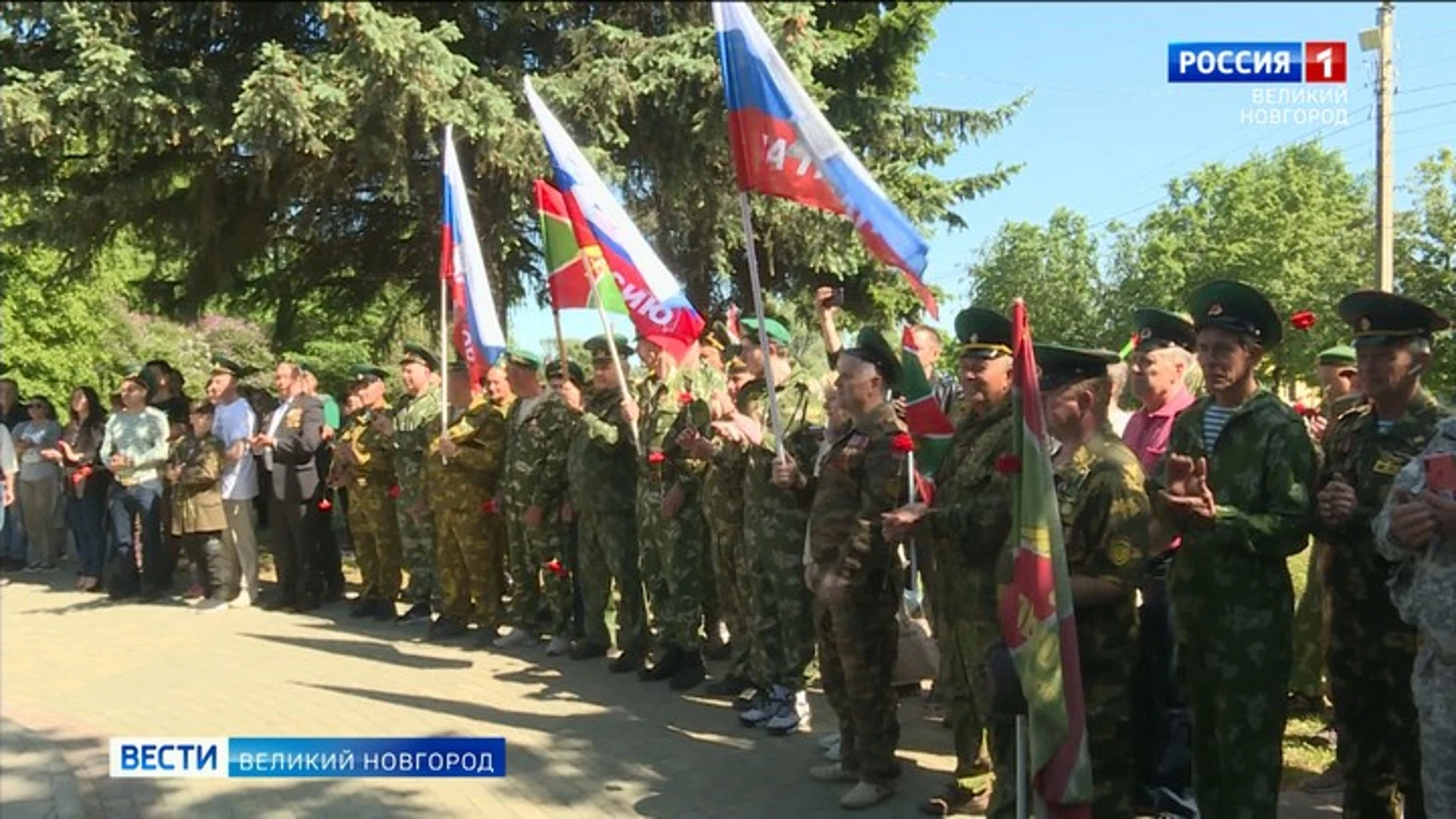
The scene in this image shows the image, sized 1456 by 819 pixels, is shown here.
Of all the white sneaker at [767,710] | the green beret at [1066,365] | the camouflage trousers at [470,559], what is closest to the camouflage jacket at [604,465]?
the camouflage trousers at [470,559]

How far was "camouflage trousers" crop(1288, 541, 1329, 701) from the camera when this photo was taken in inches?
237

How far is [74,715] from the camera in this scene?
6.93m

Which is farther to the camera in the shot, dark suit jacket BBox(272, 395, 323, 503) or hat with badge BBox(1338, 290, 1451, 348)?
dark suit jacket BBox(272, 395, 323, 503)

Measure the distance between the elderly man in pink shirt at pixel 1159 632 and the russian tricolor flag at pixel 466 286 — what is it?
4.62m

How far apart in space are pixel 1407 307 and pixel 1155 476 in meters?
1.02

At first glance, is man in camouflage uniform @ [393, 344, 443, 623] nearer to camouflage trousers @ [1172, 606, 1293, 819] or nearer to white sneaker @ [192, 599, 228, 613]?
white sneaker @ [192, 599, 228, 613]

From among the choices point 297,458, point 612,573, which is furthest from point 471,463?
point 297,458

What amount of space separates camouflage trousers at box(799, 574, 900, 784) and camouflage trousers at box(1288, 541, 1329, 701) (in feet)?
7.64

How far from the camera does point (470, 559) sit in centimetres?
891

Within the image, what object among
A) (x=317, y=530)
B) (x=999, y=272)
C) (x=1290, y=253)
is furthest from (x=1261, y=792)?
(x=999, y=272)

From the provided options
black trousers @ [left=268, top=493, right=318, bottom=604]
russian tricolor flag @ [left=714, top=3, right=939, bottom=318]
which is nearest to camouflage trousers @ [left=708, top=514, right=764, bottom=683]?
russian tricolor flag @ [left=714, top=3, right=939, bottom=318]

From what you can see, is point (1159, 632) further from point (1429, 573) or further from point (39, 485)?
point (39, 485)

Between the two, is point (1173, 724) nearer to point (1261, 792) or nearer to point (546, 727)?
point (1261, 792)

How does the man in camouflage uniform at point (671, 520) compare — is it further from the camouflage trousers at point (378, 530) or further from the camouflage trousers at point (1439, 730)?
the camouflage trousers at point (1439, 730)
